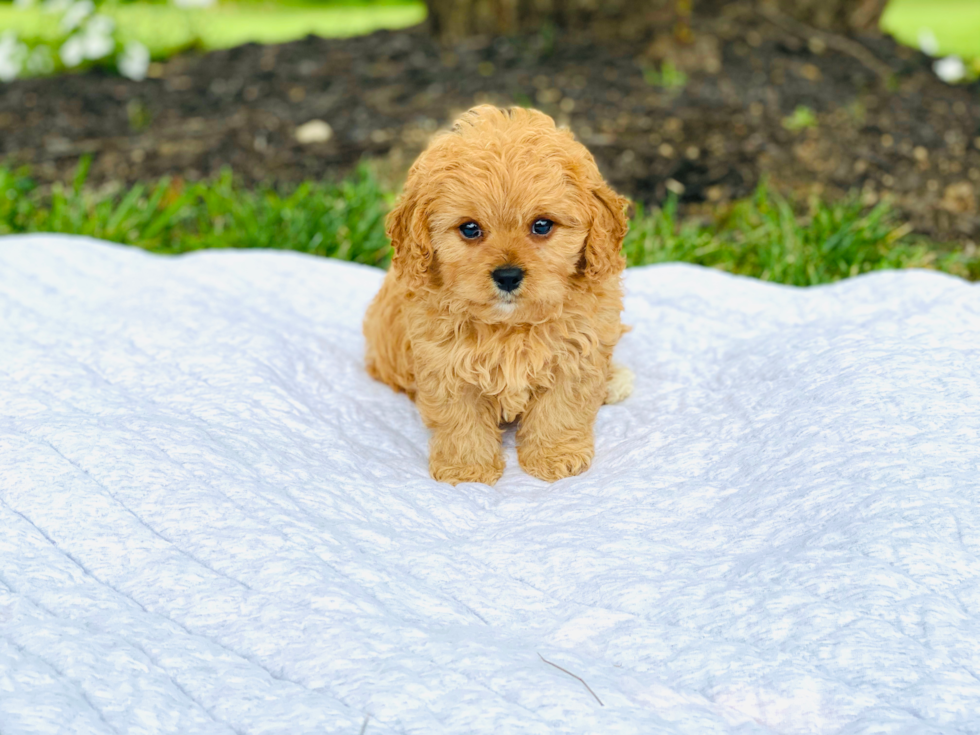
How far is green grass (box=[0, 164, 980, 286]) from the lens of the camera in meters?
4.93

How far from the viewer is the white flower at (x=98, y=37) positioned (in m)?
8.33

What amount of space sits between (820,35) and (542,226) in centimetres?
612

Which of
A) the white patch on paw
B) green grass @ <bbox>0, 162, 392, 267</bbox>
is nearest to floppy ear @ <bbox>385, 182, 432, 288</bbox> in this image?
the white patch on paw

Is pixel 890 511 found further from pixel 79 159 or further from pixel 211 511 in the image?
pixel 79 159

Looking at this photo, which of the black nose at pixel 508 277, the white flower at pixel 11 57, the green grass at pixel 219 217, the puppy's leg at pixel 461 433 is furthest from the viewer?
the white flower at pixel 11 57

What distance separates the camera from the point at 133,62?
8344 mm

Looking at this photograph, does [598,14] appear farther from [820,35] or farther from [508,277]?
[508,277]

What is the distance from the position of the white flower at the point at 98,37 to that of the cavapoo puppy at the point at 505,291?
6.45 metres

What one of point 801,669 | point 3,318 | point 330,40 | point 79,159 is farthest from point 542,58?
point 801,669

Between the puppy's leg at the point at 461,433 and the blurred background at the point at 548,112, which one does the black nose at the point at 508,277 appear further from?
the blurred background at the point at 548,112

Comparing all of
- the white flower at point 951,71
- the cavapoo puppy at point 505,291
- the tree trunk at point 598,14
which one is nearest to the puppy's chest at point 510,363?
the cavapoo puppy at point 505,291

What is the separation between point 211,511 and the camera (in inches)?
100

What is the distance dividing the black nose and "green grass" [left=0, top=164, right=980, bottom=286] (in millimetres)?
2457

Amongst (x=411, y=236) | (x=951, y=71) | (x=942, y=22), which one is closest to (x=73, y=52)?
(x=411, y=236)
